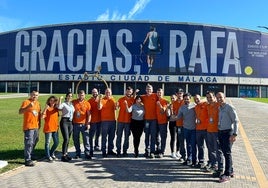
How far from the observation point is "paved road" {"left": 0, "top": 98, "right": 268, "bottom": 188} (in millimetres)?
7823

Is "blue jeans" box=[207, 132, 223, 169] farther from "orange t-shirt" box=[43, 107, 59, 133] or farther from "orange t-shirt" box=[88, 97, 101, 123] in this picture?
"orange t-shirt" box=[43, 107, 59, 133]

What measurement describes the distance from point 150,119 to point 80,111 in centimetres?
194

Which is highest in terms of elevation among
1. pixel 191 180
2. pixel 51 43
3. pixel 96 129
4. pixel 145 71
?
pixel 51 43

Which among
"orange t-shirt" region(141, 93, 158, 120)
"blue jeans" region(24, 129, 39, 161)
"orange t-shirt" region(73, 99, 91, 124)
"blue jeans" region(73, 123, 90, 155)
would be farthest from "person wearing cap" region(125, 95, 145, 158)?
"blue jeans" region(24, 129, 39, 161)

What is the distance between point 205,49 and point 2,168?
7058 cm

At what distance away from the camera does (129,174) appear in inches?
343

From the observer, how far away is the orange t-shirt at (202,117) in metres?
9.41

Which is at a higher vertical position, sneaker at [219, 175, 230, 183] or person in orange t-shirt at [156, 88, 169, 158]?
person in orange t-shirt at [156, 88, 169, 158]

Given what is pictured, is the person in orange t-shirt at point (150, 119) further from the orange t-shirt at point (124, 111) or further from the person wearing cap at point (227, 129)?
the person wearing cap at point (227, 129)

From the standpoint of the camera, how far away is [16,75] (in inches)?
3263

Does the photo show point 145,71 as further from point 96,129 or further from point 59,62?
point 96,129

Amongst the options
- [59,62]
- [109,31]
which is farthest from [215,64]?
[59,62]

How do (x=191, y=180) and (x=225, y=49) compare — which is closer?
(x=191, y=180)

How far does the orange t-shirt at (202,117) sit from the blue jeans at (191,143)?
0.29 m
